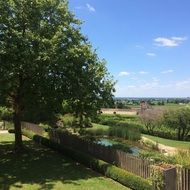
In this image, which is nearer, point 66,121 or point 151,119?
Answer: point 66,121

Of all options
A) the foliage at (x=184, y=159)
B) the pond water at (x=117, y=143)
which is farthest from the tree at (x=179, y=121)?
the foliage at (x=184, y=159)

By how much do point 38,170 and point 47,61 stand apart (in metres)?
6.58

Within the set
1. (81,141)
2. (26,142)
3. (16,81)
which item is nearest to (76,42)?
(16,81)

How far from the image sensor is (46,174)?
20.9 meters

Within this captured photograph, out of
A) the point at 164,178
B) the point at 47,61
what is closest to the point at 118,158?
the point at 164,178

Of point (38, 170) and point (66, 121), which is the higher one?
point (66, 121)

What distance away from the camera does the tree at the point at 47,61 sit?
22750 mm

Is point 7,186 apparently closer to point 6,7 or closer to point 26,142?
point 6,7

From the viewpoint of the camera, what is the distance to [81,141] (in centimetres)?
2639

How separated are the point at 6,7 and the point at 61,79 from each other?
5803 mm

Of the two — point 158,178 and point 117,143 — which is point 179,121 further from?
point 158,178

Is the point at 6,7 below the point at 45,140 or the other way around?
the other way around

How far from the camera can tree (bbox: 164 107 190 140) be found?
53625 mm

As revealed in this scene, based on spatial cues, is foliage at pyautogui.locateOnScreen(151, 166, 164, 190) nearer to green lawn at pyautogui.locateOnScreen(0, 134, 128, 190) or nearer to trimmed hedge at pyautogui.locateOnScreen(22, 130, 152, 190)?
trimmed hedge at pyautogui.locateOnScreen(22, 130, 152, 190)
